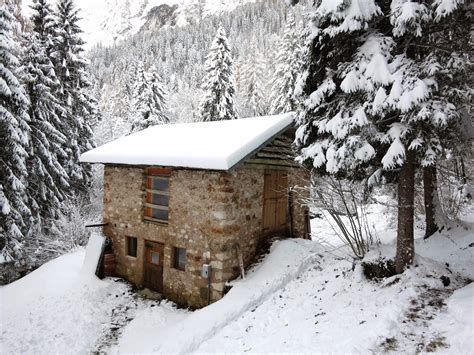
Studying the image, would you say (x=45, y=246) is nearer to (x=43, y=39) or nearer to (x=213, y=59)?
(x=43, y=39)

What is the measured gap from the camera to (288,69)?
26.8m

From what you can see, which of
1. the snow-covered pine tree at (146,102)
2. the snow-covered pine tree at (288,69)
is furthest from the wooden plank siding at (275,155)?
the snow-covered pine tree at (146,102)

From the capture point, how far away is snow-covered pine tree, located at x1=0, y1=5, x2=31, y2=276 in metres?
13.0

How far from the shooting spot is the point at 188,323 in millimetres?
8289

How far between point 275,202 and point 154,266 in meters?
4.51

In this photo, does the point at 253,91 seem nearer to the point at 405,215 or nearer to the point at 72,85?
the point at 72,85

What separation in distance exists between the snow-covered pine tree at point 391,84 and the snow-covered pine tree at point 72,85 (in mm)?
16057

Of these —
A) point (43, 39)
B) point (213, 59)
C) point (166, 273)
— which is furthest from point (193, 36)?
point (166, 273)

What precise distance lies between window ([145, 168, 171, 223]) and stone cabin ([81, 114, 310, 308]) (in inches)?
1.3

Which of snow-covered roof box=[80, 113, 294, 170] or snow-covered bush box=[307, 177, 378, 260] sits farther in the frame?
snow-covered roof box=[80, 113, 294, 170]

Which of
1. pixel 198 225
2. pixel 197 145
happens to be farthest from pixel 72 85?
pixel 198 225

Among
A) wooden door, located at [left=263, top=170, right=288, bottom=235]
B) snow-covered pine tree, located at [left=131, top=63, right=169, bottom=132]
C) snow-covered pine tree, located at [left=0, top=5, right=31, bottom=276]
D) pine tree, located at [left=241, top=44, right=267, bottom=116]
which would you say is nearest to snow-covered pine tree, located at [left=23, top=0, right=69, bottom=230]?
snow-covered pine tree, located at [left=0, top=5, right=31, bottom=276]

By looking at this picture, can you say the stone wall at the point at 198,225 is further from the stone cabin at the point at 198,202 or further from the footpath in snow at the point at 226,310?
the footpath in snow at the point at 226,310

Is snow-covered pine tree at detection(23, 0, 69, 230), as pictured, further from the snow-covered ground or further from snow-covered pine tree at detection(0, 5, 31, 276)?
the snow-covered ground
